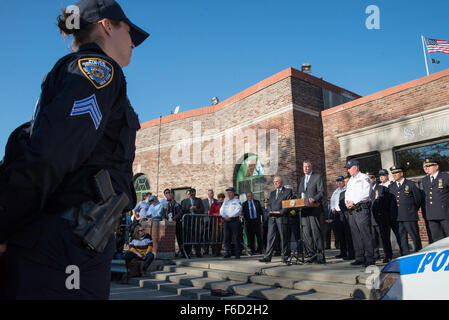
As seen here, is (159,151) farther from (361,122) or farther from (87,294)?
(87,294)

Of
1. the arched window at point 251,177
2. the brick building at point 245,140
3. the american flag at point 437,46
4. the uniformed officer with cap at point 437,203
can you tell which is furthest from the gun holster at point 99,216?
the american flag at point 437,46

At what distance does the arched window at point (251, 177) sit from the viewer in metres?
14.3

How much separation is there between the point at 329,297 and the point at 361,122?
942cm

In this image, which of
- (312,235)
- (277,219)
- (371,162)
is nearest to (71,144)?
(312,235)

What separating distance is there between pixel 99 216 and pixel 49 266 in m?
0.24

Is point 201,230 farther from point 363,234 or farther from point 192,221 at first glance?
point 363,234

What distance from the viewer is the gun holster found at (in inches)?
47.2

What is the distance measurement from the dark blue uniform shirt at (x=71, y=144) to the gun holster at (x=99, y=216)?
4 centimetres

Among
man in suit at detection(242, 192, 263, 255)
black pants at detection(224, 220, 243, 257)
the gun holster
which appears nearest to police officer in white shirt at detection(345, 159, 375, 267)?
black pants at detection(224, 220, 243, 257)

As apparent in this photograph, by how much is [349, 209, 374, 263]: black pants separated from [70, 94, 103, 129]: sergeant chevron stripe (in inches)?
249

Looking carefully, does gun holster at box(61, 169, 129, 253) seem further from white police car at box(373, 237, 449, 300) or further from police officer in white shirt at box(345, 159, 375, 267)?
police officer in white shirt at box(345, 159, 375, 267)

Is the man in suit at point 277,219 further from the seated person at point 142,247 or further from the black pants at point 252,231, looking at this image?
the seated person at point 142,247

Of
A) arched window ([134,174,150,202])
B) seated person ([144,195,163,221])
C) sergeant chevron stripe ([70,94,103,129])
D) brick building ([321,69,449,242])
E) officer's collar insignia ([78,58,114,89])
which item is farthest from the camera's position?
arched window ([134,174,150,202])
